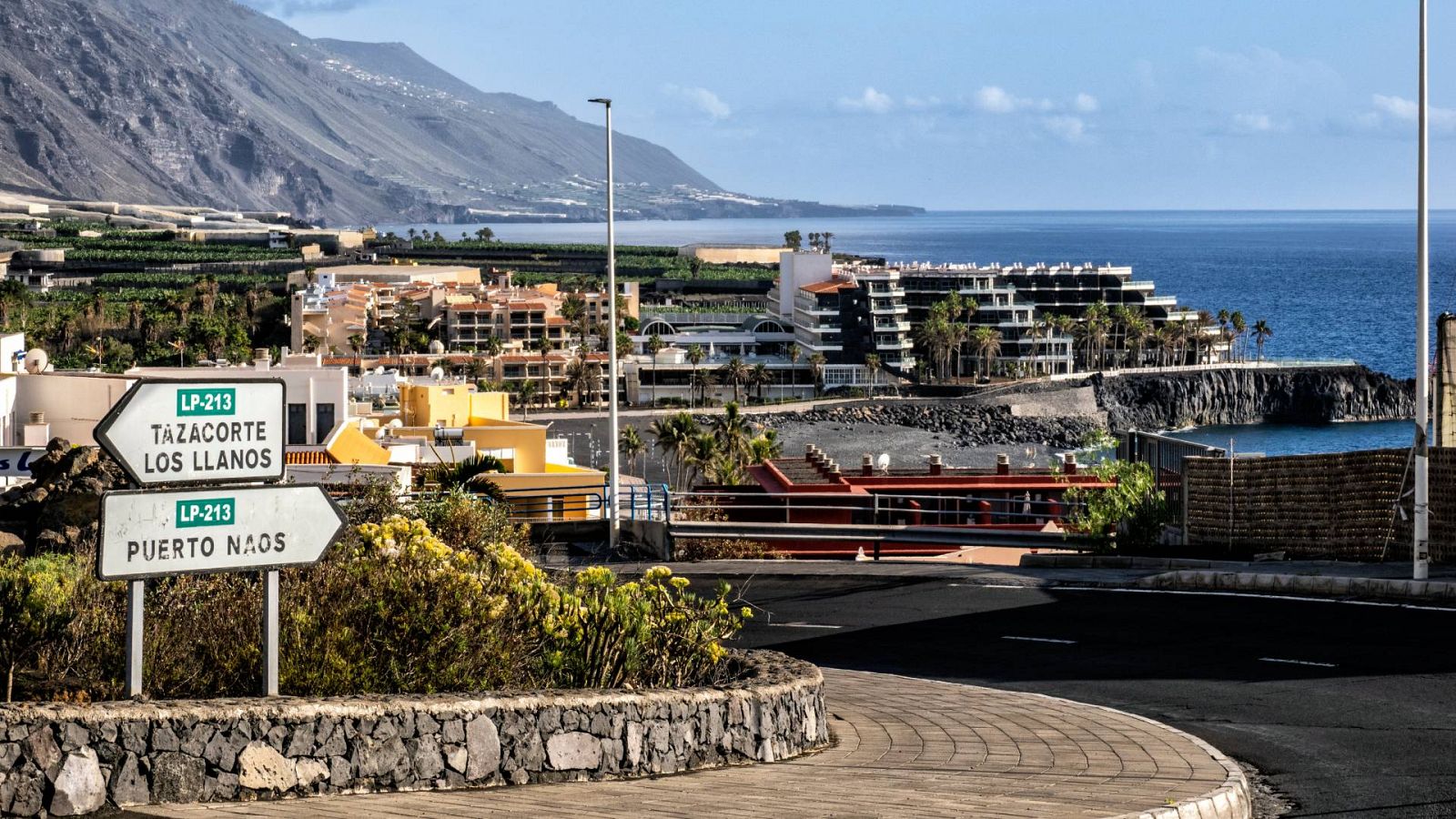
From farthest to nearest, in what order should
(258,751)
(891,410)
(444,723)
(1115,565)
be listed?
(891,410) → (1115,565) → (444,723) → (258,751)

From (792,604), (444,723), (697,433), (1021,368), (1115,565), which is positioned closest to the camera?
(444,723)

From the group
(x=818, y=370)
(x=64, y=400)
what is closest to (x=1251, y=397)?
(x=818, y=370)

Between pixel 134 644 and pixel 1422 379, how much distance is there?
1482cm

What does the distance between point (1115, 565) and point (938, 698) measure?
9.75m

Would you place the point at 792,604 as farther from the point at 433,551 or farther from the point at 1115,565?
the point at 433,551

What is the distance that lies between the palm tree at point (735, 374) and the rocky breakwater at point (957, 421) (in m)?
14.9

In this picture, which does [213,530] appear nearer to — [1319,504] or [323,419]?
[1319,504]

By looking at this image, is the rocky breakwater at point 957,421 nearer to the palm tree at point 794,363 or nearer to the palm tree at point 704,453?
the palm tree at point 794,363

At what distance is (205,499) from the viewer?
9.35m

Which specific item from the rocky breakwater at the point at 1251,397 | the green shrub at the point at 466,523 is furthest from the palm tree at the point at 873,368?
the green shrub at the point at 466,523

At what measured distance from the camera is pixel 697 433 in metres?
80.9

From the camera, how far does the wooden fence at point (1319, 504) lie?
19984 mm

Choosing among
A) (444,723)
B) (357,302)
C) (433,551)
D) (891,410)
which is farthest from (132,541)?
(357,302)

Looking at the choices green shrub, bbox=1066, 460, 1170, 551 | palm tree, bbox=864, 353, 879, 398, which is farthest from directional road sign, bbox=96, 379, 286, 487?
palm tree, bbox=864, 353, 879, 398
